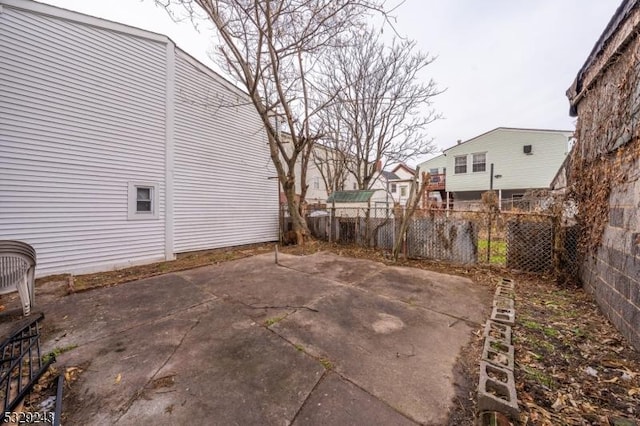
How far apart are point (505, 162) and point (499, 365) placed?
17185 mm

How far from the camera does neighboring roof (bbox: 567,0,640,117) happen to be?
2.66 meters

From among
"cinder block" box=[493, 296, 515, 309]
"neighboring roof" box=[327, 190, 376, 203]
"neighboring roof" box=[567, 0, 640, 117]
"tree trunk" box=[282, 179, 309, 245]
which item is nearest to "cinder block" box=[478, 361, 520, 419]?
"cinder block" box=[493, 296, 515, 309]

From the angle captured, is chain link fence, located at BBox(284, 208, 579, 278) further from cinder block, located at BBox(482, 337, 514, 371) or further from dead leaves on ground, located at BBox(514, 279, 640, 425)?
cinder block, located at BBox(482, 337, 514, 371)

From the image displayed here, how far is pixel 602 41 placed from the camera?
3.29m

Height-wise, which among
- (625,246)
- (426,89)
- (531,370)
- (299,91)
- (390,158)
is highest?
(426,89)

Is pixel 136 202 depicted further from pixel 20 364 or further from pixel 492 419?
pixel 492 419

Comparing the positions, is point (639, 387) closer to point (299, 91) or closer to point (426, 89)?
point (299, 91)

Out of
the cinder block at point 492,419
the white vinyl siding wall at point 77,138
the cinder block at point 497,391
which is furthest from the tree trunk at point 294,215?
the cinder block at point 492,419

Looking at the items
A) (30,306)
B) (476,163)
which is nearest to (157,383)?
(30,306)

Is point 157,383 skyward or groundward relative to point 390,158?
groundward

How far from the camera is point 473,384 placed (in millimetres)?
1828

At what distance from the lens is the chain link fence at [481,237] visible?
13.7 ft

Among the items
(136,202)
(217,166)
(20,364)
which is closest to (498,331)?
(20,364)

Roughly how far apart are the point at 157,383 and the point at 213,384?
46 cm
